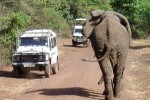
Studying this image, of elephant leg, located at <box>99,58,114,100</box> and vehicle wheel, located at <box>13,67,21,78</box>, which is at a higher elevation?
elephant leg, located at <box>99,58,114,100</box>

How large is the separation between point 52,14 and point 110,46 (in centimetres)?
3703

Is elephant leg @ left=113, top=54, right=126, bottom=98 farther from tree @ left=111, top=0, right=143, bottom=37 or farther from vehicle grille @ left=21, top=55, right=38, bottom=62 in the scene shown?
tree @ left=111, top=0, right=143, bottom=37

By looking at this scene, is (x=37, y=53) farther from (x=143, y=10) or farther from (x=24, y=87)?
(x=143, y=10)

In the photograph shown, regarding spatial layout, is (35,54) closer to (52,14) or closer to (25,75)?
(25,75)

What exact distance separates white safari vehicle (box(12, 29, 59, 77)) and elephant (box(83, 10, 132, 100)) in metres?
7.96

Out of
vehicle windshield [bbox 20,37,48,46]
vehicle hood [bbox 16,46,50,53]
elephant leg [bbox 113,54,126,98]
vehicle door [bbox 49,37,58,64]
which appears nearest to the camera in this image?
elephant leg [bbox 113,54,126,98]

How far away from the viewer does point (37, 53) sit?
78.0 feet

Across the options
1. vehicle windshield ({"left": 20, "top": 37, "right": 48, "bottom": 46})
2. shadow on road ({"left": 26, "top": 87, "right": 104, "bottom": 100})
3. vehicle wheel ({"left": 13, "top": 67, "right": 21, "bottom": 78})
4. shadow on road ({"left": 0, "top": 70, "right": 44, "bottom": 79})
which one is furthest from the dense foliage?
shadow on road ({"left": 26, "top": 87, "right": 104, "bottom": 100})

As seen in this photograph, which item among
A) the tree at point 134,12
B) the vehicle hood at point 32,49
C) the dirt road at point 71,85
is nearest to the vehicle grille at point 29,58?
the vehicle hood at point 32,49

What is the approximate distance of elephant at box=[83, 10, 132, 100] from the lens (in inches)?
598

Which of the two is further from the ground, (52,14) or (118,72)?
(118,72)

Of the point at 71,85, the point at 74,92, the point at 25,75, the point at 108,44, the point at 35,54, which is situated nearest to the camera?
the point at 108,44

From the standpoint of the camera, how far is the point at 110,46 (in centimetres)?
1520

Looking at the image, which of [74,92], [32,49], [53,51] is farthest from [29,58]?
[74,92]
